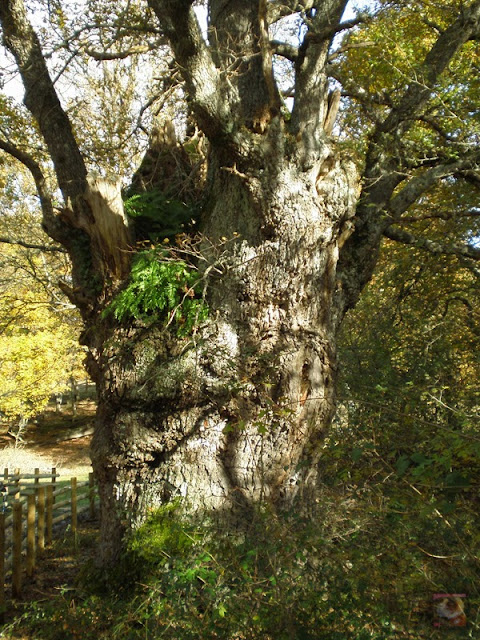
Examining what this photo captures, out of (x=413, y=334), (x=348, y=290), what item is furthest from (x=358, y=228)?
(x=413, y=334)

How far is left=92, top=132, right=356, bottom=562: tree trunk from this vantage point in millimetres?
5191

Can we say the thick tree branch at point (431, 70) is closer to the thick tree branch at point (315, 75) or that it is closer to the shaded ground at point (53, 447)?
the thick tree branch at point (315, 75)

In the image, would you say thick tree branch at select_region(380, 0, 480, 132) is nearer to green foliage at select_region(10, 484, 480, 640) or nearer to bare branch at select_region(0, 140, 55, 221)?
bare branch at select_region(0, 140, 55, 221)

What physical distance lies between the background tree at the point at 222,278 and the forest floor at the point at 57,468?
1800 millimetres

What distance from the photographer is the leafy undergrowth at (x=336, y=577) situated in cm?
338

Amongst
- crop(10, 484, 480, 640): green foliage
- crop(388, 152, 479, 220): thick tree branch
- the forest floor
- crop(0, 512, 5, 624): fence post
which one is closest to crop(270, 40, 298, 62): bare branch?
crop(388, 152, 479, 220): thick tree branch

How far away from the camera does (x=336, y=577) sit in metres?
3.68

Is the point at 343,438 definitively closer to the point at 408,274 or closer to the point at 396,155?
the point at 396,155

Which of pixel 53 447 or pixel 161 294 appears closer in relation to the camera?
pixel 161 294

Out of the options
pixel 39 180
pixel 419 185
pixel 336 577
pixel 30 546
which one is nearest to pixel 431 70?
pixel 419 185

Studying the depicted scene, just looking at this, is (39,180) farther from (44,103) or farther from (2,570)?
(2,570)

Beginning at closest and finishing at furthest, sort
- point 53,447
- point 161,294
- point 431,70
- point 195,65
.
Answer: point 195,65 → point 161,294 → point 431,70 → point 53,447

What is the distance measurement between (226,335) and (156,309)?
81 cm

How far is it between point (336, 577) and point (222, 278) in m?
3.05
